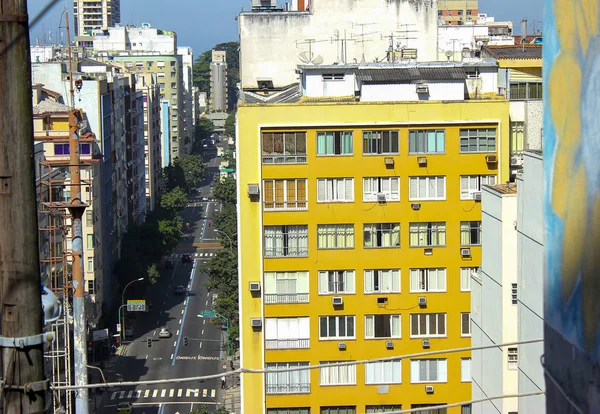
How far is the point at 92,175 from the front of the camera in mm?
63562

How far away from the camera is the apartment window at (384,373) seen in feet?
89.7

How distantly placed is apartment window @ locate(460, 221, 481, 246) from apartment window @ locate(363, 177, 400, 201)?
196 centimetres

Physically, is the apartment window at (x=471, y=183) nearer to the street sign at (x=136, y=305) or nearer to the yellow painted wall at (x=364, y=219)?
the yellow painted wall at (x=364, y=219)

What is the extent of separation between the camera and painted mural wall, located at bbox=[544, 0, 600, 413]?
620 cm

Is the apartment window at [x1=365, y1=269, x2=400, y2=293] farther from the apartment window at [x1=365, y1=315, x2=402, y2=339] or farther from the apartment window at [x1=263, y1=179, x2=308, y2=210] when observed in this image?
the apartment window at [x1=263, y1=179, x2=308, y2=210]

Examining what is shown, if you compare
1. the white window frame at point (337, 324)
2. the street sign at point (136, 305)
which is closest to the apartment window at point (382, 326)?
the white window frame at point (337, 324)

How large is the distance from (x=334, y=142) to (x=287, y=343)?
18.1 feet

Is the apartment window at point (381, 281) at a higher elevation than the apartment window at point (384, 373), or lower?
higher

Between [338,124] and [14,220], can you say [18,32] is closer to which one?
[14,220]

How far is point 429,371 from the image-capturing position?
27453 millimetres

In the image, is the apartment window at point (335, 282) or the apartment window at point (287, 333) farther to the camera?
the apartment window at point (335, 282)

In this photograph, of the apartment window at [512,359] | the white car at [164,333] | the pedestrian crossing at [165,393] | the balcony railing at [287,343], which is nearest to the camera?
the apartment window at [512,359]

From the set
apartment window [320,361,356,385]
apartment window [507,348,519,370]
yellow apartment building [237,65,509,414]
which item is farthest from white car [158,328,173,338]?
apartment window [507,348,519,370]

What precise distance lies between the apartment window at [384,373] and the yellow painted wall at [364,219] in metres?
0.16
